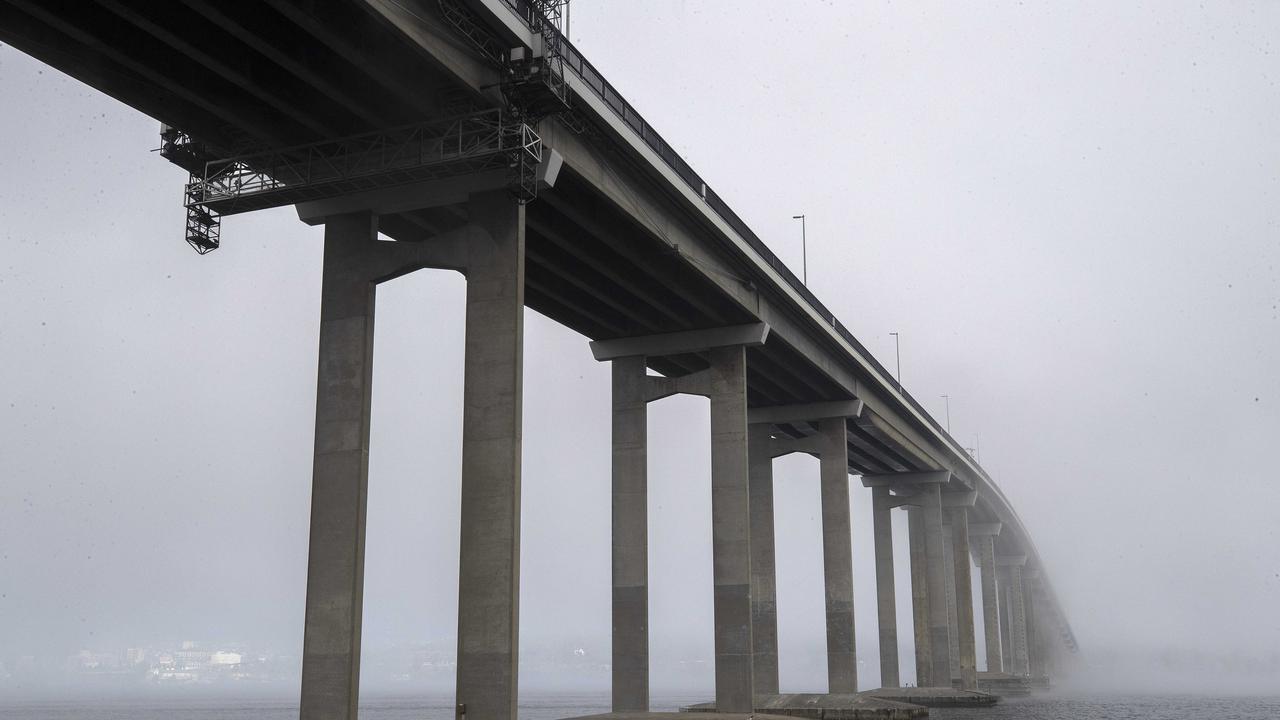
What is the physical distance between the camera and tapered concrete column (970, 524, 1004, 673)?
134750 mm

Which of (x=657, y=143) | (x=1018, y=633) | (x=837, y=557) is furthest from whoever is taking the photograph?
(x=1018, y=633)

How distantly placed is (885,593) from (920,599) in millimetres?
8050

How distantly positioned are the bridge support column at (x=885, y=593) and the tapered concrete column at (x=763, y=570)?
70.4 ft

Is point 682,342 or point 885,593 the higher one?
point 682,342

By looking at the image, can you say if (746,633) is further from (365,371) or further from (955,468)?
(955,468)

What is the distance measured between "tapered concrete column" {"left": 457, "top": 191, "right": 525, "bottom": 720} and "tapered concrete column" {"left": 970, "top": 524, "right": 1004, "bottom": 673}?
4333 inches

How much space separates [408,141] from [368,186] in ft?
7.20

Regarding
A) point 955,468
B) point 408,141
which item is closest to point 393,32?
point 408,141

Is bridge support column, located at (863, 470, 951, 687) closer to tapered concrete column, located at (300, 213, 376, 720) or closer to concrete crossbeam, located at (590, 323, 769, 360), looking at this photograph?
concrete crossbeam, located at (590, 323, 769, 360)

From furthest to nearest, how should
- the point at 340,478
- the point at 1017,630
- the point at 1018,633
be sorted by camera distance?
the point at 1017,630, the point at 1018,633, the point at 340,478

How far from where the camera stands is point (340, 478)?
32781 millimetres

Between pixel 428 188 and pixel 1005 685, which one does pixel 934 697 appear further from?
pixel 428 188

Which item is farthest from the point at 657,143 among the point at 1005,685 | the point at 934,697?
the point at 1005,685

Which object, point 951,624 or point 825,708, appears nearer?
point 825,708
